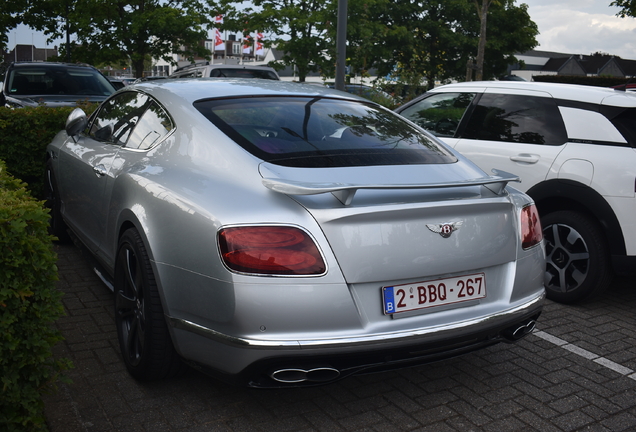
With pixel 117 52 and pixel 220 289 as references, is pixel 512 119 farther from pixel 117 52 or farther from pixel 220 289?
pixel 117 52

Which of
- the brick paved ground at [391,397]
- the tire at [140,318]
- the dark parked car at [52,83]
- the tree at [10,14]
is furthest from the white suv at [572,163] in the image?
the tree at [10,14]

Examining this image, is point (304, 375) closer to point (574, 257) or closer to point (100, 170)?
point (100, 170)

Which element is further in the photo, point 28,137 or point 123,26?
point 123,26

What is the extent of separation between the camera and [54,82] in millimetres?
11258

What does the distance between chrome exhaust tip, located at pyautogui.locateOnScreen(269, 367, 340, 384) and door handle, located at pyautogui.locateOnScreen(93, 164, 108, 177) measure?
2018 mm

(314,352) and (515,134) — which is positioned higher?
(515,134)

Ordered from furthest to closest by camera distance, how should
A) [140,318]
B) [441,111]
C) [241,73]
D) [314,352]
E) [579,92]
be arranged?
[241,73]
[441,111]
[579,92]
[140,318]
[314,352]

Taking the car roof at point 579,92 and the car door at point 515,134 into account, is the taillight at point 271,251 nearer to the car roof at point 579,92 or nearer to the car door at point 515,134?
the car door at point 515,134

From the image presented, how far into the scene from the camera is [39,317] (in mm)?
2596

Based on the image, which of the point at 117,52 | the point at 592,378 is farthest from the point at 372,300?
the point at 117,52

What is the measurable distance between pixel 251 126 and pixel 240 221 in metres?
0.90

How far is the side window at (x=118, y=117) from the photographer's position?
433cm

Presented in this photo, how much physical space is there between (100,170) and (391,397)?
232 cm

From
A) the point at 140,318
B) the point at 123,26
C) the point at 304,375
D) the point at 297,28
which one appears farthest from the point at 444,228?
the point at 123,26
